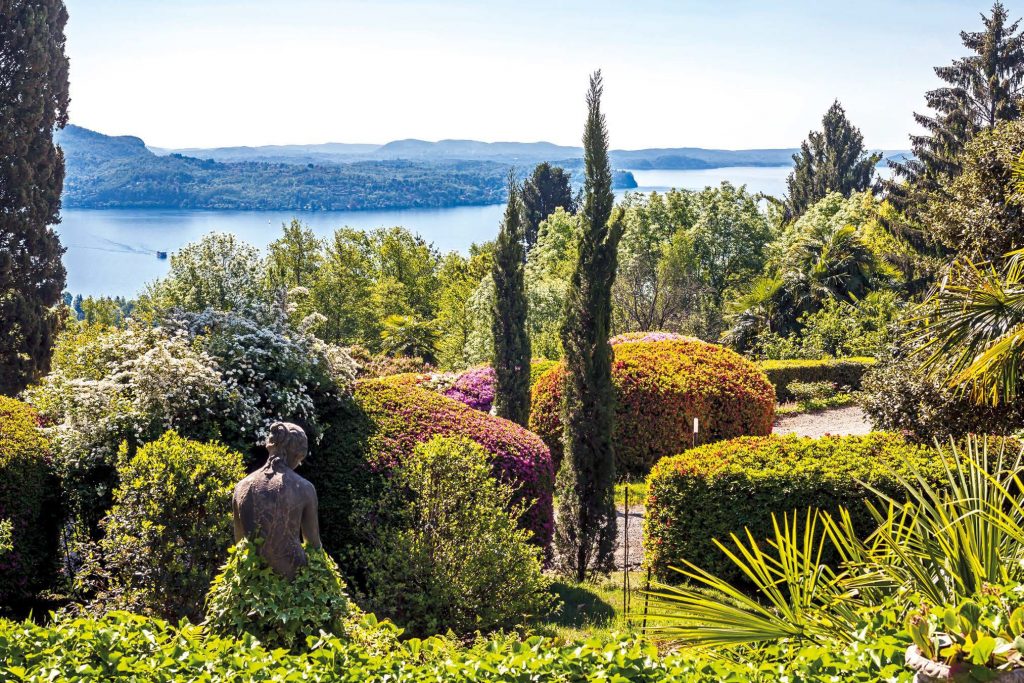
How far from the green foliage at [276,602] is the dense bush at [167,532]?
4.80 ft

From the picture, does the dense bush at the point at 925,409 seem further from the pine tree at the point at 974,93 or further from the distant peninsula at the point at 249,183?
the distant peninsula at the point at 249,183

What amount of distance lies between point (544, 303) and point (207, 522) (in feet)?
70.7

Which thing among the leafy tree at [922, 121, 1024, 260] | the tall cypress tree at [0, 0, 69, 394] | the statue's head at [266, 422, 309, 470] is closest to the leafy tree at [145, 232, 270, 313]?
Result: the statue's head at [266, 422, 309, 470]

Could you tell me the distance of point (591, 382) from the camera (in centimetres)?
1054

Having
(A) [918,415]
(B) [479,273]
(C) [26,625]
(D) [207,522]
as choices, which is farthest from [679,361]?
(B) [479,273]

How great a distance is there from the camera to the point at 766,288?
31.5 metres

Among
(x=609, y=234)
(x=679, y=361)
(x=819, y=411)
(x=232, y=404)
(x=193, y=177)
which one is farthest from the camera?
(x=193, y=177)

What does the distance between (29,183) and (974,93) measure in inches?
1137

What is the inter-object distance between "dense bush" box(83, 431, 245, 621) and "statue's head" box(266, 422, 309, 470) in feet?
5.48

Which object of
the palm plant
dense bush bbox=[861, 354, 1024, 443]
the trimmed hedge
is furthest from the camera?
dense bush bbox=[861, 354, 1024, 443]

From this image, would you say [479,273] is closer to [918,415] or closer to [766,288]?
[766,288]

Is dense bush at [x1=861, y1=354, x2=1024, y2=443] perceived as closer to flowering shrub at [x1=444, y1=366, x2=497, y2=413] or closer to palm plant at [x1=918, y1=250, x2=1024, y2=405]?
palm plant at [x1=918, y1=250, x2=1024, y2=405]

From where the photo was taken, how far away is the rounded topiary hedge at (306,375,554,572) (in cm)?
908

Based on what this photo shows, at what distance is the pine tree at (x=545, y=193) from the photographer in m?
64.2
